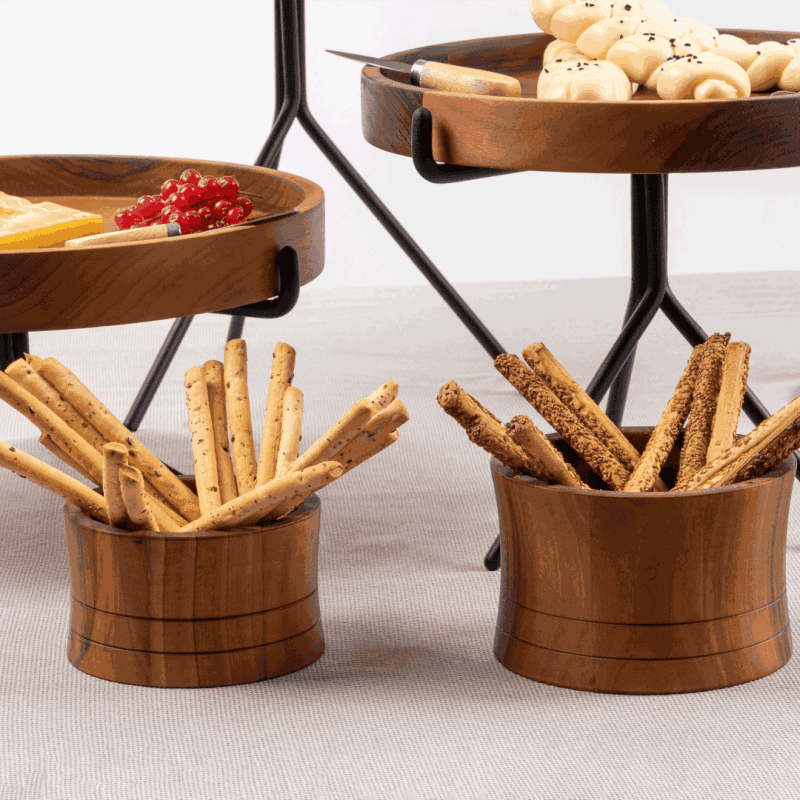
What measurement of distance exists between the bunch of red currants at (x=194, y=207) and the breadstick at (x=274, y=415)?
0.22 metres

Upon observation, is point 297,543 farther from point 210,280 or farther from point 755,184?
point 755,184

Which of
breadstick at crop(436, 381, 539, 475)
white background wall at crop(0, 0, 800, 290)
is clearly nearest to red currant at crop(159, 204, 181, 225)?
breadstick at crop(436, 381, 539, 475)

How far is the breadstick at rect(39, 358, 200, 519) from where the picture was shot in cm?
164

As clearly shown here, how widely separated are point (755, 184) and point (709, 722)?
136 inches

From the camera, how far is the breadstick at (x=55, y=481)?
148cm

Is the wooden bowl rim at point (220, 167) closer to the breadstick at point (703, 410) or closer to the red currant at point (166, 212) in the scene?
the red currant at point (166, 212)

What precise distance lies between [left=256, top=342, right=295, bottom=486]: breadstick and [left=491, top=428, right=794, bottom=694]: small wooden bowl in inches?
12.1

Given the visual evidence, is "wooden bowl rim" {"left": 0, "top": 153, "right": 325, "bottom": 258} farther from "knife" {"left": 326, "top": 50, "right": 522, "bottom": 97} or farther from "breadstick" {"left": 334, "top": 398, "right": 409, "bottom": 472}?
"breadstick" {"left": 334, "top": 398, "right": 409, "bottom": 472}

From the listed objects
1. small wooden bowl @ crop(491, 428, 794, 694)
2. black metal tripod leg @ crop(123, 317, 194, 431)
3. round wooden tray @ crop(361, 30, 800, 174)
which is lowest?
black metal tripod leg @ crop(123, 317, 194, 431)

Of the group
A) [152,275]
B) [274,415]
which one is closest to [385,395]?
[274,415]

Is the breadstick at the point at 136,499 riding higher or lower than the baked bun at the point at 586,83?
lower

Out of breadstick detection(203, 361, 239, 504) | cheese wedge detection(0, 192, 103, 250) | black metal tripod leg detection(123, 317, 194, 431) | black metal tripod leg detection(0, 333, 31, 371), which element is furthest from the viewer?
black metal tripod leg detection(123, 317, 194, 431)

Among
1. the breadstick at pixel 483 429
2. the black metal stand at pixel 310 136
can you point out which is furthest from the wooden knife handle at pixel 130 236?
the black metal stand at pixel 310 136

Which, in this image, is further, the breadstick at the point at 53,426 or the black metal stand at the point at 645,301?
the black metal stand at the point at 645,301
